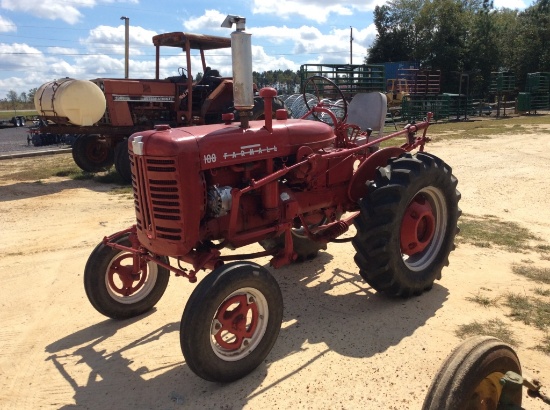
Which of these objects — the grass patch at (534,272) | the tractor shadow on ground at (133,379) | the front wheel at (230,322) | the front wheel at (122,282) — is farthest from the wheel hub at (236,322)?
the grass patch at (534,272)

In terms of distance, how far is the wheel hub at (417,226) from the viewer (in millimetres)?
4203

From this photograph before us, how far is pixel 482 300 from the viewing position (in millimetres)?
4047

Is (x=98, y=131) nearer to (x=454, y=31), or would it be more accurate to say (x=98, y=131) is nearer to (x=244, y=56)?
(x=244, y=56)

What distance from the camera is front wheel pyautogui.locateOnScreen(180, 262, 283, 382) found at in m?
2.87

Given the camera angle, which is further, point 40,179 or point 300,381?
point 40,179

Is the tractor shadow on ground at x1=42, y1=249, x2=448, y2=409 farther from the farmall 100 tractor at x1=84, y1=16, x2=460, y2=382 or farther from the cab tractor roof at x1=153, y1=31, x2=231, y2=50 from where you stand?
the cab tractor roof at x1=153, y1=31, x2=231, y2=50

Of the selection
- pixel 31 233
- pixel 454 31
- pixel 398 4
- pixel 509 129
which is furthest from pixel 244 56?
pixel 398 4

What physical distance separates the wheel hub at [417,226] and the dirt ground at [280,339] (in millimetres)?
409

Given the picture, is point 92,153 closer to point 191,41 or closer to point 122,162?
point 122,162

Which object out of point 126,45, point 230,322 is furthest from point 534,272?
point 126,45

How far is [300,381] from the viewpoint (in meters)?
3.08

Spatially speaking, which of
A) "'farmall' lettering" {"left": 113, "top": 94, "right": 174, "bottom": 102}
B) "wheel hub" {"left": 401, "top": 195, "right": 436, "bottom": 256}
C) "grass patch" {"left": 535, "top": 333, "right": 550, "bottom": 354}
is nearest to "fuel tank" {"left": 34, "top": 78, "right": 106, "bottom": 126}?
"'farmall' lettering" {"left": 113, "top": 94, "right": 174, "bottom": 102}

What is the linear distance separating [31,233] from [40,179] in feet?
13.9

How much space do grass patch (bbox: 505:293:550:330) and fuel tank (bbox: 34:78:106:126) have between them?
331 inches
